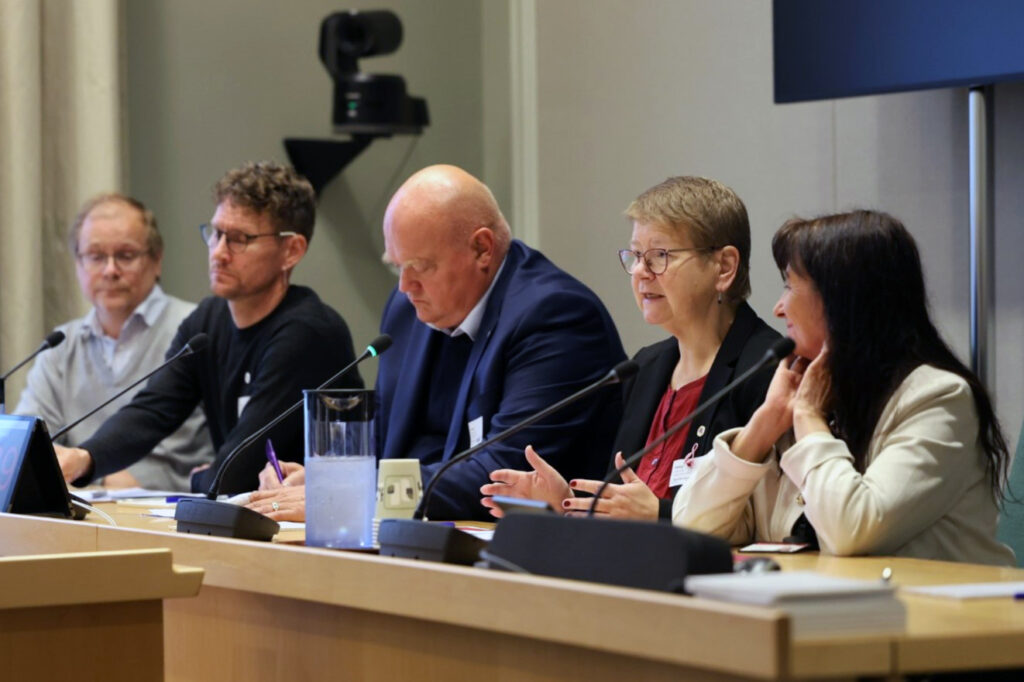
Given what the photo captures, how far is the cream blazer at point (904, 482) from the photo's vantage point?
2.18 meters

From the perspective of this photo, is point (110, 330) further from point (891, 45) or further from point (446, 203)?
point (891, 45)

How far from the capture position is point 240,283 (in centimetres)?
402

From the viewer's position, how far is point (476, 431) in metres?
3.25

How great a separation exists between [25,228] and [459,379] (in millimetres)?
2529

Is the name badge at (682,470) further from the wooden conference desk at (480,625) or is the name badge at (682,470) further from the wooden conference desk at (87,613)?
the wooden conference desk at (87,613)

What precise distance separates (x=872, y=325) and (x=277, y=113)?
393 cm

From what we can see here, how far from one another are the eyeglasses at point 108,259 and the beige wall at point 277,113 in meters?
0.82

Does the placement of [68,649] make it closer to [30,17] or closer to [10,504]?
[10,504]

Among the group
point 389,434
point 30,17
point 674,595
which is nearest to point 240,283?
point 389,434

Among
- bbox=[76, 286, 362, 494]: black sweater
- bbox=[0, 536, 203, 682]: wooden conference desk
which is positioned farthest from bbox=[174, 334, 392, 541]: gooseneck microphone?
bbox=[76, 286, 362, 494]: black sweater

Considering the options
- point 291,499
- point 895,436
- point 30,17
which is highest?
→ point 30,17

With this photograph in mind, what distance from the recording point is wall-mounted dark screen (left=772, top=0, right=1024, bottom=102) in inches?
136

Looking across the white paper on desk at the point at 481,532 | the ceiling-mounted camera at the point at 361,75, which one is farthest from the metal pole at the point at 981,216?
the ceiling-mounted camera at the point at 361,75

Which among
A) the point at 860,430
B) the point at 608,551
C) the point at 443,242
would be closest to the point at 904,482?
the point at 860,430
